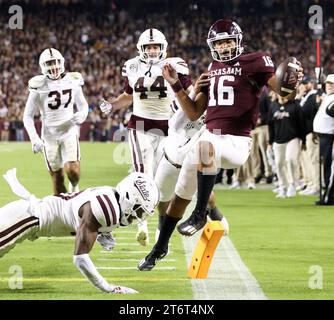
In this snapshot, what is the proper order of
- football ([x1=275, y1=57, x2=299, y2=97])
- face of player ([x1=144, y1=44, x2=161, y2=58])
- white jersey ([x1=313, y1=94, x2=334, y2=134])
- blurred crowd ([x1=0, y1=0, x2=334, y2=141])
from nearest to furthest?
football ([x1=275, y1=57, x2=299, y2=97]), face of player ([x1=144, y1=44, x2=161, y2=58]), white jersey ([x1=313, y1=94, x2=334, y2=134]), blurred crowd ([x1=0, y1=0, x2=334, y2=141])

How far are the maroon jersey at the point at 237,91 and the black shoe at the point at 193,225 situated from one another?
24.2 inches

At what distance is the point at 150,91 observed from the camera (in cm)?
949

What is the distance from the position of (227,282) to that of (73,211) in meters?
1.20

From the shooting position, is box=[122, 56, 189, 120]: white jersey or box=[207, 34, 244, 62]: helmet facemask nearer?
box=[207, 34, 244, 62]: helmet facemask

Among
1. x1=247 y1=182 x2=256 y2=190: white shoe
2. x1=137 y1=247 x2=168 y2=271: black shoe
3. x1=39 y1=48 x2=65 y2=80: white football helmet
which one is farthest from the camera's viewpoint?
x1=247 y1=182 x2=256 y2=190: white shoe

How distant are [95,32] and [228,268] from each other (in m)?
33.0

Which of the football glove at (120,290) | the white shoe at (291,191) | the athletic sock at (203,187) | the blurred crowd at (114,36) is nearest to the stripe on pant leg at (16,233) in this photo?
the football glove at (120,290)

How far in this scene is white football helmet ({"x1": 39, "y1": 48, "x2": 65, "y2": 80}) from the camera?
35.5 feet

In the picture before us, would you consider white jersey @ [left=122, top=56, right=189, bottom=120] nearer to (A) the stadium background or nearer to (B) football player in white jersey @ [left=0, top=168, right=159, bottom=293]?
(B) football player in white jersey @ [left=0, top=168, right=159, bottom=293]

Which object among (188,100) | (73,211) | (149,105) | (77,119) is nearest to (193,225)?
(188,100)

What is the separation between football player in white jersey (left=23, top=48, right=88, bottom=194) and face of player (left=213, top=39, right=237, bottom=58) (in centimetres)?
376

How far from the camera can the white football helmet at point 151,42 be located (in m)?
9.27

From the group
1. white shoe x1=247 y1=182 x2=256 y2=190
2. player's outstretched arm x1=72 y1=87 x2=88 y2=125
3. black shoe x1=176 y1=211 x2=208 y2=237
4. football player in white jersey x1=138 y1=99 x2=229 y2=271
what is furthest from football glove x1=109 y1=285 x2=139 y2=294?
white shoe x1=247 y1=182 x2=256 y2=190

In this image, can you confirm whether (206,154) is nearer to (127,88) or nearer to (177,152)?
(177,152)
